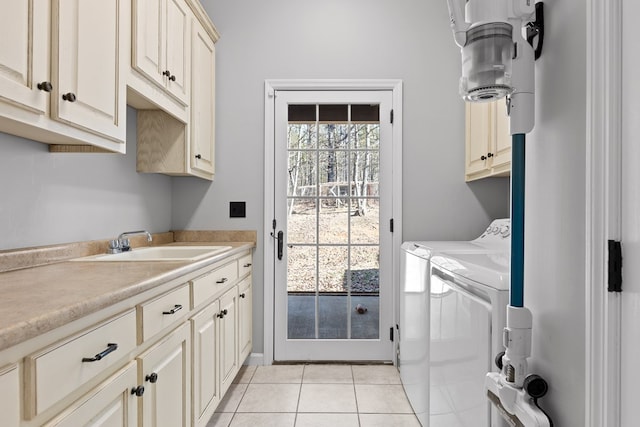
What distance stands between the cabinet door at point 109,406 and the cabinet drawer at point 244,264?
A: 4.40 feet

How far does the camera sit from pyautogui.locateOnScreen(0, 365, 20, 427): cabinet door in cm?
66

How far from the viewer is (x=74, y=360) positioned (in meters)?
0.85

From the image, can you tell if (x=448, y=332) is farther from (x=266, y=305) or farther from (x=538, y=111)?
(x=266, y=305)

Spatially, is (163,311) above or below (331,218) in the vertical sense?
below

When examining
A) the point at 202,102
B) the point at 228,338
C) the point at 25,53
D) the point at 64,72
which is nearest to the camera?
the point at 25,53

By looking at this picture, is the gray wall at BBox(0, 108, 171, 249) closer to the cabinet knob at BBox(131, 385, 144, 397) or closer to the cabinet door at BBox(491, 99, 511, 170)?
the cabinet knob at BBox(131, 385, 144, 397)

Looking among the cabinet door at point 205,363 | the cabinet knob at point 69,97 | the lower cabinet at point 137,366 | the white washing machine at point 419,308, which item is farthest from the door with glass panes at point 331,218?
the cabinet knob at point 69,97

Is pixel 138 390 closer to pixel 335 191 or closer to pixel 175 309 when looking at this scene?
pixel 175 309

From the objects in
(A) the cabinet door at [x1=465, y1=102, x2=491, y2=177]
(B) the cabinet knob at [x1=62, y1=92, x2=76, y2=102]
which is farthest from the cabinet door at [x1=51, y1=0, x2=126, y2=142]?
(A) the cabinet door at [x1=465, y1=102, x2=491, y2=177]

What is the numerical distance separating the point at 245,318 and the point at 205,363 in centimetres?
83

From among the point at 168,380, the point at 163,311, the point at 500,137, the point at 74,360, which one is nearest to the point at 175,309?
the point at 163,311

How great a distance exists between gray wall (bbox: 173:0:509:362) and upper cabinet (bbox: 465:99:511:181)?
0.13 metres

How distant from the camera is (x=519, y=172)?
0.81 meters

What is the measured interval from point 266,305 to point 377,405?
3.36 feet
